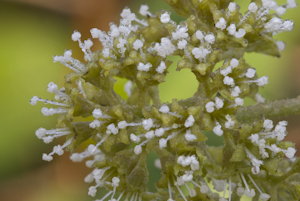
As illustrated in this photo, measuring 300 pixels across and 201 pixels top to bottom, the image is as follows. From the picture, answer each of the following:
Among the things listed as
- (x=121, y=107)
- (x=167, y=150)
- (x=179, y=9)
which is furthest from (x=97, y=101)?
(x=179, y=9)

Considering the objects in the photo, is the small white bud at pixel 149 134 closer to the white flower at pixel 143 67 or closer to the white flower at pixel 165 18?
the white flower at pixel 143 67

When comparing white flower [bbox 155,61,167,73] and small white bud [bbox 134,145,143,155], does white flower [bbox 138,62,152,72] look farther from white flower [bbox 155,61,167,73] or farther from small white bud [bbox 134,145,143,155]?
small white bud [bbox 134,145,143,155]

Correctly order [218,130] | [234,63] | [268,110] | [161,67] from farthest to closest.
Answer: [268,110]
[161,67]
[234,63]
[218,130]

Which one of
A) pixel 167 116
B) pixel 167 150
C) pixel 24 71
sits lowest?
pixel 167 150

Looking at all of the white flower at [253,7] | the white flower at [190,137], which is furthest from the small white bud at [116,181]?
the white flower at [253,7]

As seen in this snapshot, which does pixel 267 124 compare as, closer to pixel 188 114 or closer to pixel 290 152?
pixel 290 152

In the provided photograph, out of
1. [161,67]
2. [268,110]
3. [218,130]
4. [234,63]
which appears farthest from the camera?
[268,110]

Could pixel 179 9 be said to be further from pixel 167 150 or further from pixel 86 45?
pixel 167 150

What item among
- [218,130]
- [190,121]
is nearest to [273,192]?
[218,130]
